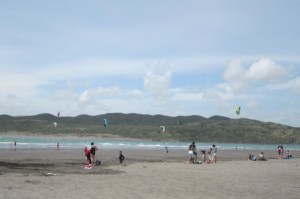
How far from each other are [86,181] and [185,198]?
5.22m

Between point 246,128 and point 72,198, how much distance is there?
15817cm

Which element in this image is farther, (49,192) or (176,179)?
(176,179)

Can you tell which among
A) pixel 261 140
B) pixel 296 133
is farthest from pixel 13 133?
pixel 296 133

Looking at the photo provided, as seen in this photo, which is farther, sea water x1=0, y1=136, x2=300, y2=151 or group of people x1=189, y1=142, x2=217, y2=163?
sea water x1=0, y1=136, x2=300, y2=151

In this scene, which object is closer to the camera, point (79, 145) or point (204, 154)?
point (204, 154)

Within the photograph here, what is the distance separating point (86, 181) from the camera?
16531 millimetres

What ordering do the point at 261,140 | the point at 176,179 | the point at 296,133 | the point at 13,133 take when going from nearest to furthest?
the point at 176,179 < the point at 13,133 < the point at 261,140 < the point at 296,133

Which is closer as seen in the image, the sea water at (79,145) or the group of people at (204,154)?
the group of people at (204,154)

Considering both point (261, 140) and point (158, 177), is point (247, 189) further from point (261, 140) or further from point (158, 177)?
point (261, 140)

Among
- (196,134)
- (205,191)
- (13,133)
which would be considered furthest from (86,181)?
(196,134)

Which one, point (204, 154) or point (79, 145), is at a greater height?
point (204, 154)

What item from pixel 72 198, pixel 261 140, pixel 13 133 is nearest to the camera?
pixel 72 198

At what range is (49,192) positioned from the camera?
1298 centimetres

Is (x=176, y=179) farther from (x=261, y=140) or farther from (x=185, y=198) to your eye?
(x=261, y=140)
